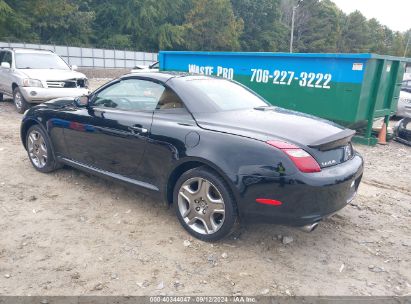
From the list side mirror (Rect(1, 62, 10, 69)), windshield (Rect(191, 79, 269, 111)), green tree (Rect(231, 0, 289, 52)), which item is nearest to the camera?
windshield (Rect(191, 79, 269, 111))

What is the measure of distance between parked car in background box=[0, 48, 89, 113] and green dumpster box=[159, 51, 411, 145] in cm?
408

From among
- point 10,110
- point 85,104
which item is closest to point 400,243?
point 85,104

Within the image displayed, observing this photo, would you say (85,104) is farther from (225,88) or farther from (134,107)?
(225,88)

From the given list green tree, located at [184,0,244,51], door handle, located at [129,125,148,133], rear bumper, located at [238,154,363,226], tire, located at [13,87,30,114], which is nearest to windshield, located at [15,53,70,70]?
tire, located at [13,87,30,114]

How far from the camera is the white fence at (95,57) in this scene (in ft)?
84.2

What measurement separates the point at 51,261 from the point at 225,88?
248 centimetres

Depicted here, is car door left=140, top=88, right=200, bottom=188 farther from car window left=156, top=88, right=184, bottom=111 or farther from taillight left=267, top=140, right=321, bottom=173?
taillight left=267, top=140, right=321, bottom=173

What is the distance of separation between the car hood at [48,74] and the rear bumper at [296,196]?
25.2ft

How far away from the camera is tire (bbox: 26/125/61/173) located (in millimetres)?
5000

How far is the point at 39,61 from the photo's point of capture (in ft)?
33.1

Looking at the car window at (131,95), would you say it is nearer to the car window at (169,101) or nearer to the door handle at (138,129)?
the car window at (169,101)

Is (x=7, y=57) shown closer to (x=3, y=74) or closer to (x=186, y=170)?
(x=3, y=74)

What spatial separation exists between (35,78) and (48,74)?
369mm

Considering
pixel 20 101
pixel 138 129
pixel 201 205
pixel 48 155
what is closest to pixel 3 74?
pixel 20 101
